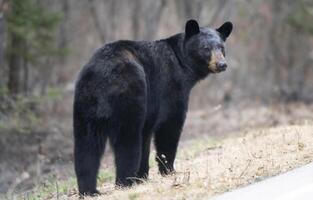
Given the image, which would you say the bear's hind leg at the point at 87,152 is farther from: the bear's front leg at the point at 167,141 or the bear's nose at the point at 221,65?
the bear's nose at the point at 221,65

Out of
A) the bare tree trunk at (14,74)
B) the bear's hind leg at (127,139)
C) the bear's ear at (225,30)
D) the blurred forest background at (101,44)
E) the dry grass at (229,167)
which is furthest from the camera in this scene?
the bare tree trunk at (14,74)

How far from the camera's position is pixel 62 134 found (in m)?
19.8

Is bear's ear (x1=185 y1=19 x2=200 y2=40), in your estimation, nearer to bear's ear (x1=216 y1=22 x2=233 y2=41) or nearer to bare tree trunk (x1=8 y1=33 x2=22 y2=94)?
bear's ear (x1=216 y1=22 x2=233 y2=41)

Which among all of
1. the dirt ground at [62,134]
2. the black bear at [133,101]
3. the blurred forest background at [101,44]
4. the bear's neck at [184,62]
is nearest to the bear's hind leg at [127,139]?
the black bear at [133,101]

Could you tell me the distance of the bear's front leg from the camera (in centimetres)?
969

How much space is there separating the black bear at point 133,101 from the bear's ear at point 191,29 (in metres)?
0.02

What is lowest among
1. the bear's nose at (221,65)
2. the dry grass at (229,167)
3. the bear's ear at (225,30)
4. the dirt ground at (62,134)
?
the dirt ground at (62,134)

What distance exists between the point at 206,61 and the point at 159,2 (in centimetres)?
1758

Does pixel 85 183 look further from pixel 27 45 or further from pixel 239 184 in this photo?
pixel 27 45

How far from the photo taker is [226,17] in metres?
27.6

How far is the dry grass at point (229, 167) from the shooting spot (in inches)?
311

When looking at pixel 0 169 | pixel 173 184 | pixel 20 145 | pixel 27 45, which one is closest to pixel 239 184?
pixel 173 184

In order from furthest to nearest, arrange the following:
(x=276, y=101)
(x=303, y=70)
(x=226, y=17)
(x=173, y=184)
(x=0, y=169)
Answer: (x=303, y=70), (x=226, y=17), (x=276, y=101), (x=0, y=169), (x=173, y=184)

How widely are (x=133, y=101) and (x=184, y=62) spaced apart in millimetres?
1606
